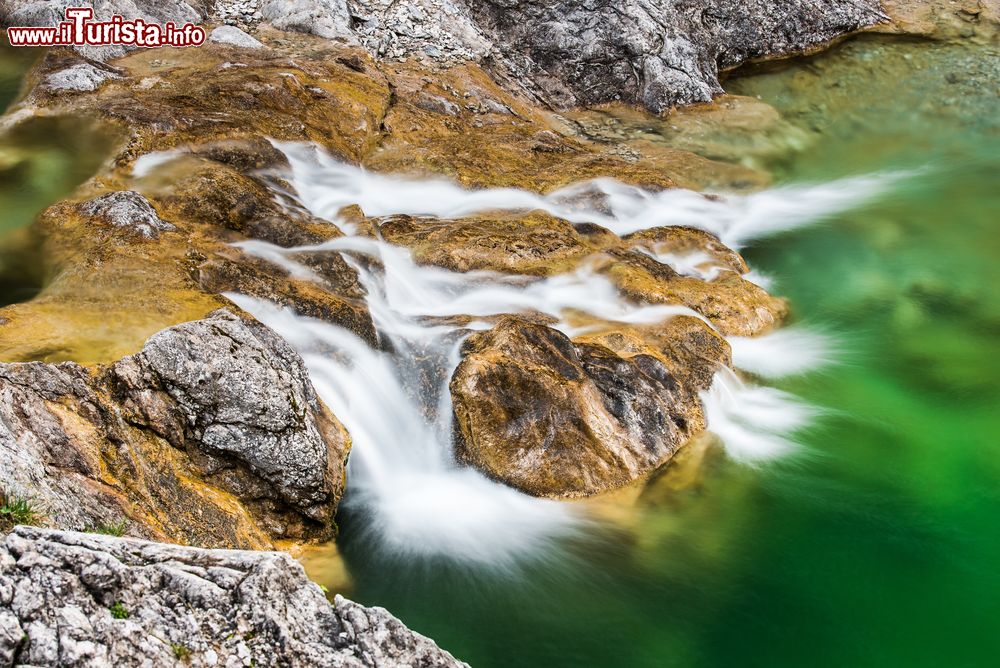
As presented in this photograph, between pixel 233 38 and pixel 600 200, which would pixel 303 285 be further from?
pixel 233 38

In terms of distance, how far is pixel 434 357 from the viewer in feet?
42.9

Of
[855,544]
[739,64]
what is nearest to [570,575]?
[855,544]

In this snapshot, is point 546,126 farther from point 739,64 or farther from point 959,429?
point 959,429

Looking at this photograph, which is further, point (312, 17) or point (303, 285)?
point (312, 17)

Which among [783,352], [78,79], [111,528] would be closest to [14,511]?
[111,528]

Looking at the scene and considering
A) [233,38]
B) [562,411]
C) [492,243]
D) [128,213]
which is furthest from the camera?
[233,38]

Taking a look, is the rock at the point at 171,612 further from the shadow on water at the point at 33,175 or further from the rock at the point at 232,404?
the shadow on water at the point at 33,175

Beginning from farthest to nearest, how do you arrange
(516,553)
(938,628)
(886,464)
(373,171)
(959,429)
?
(373,171) < (959,429) < (886,464) < (516,553) < (938,628)

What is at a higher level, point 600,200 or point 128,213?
point 128,213

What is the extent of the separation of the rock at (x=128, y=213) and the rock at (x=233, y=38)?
8.73m

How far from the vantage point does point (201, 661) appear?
5.55m

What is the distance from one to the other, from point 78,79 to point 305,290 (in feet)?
28.2

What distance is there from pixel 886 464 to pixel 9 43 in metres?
20.6

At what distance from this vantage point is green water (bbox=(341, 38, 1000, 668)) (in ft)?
32.8
